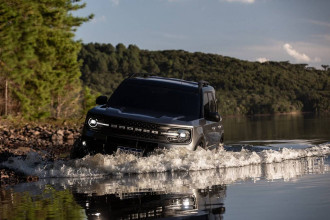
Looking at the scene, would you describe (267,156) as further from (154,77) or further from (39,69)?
(39,69)

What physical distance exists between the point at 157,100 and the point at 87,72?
14308 centimetres

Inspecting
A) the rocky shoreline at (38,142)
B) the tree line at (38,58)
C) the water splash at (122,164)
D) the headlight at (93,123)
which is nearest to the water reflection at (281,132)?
the rocky shoreline at (38,142)

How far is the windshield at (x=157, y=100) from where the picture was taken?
1235 cm

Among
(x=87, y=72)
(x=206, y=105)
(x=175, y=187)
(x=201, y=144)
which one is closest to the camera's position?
(x=175, y=187)

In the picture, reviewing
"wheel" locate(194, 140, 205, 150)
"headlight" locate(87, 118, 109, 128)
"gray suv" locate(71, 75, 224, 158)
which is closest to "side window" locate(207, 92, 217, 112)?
"gray suv" locate(71, 75, 224, 158)

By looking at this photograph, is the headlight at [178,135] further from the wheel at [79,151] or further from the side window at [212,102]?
the side window at [212,102]

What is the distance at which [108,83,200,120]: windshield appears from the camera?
12352mm

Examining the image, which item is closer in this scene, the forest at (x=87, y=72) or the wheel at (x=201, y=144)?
→ the wheel at (x=201, y=144)

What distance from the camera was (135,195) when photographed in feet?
28.1

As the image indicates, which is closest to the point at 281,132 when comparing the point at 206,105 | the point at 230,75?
the point at 206,105

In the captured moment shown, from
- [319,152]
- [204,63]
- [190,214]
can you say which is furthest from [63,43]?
[204,63]

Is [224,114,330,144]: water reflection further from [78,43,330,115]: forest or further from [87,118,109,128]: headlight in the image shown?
[78,43,330,115]: forest

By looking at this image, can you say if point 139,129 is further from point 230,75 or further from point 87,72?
point 87,72

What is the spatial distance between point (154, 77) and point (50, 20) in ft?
126
